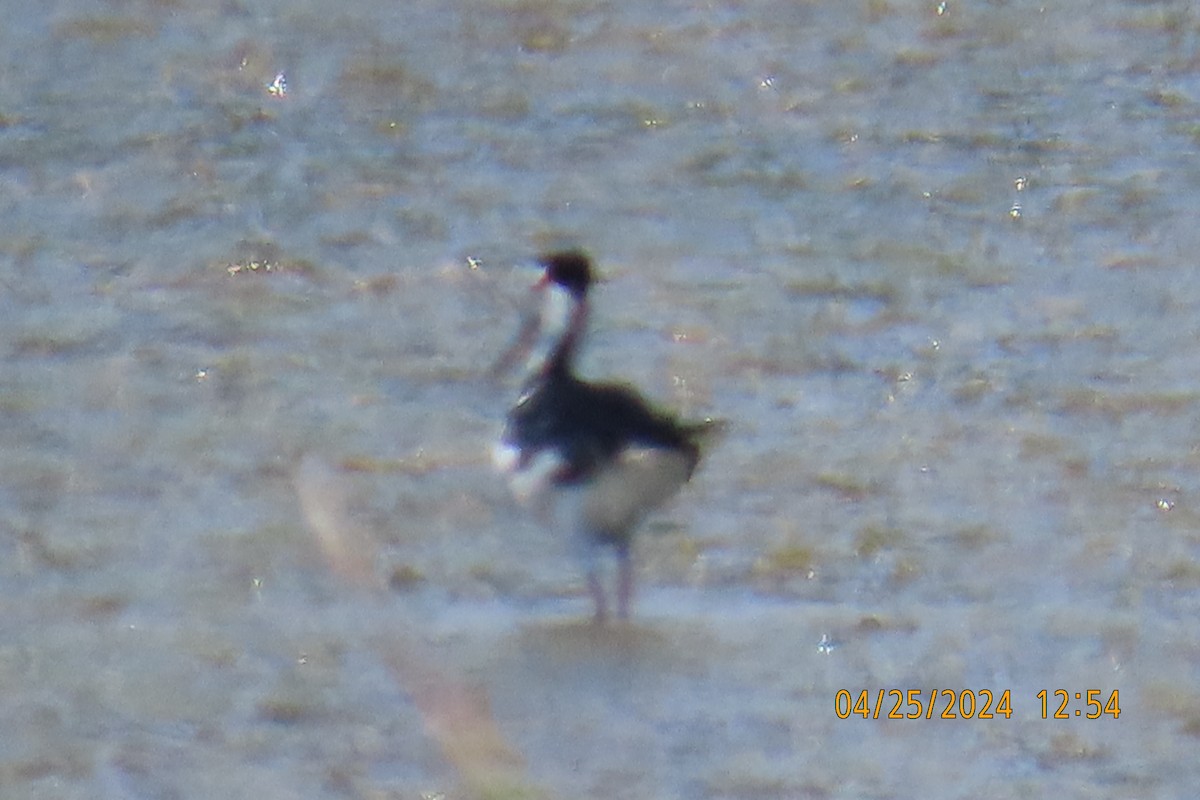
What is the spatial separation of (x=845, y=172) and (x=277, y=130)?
1.07 meters

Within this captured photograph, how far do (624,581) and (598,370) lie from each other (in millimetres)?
434

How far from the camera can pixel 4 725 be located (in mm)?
2887

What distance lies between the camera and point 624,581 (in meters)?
2.90

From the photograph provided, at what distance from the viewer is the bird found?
2693mm

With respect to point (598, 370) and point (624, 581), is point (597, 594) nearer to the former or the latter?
point (624, 581)

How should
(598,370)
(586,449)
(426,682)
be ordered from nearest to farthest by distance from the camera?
(586,449)
(426,682)
(598,370)

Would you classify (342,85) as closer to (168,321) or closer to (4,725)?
(168,321)

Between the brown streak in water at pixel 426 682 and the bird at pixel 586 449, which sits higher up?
the bird at pixel 586 449

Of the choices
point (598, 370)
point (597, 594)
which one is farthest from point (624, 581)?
point (598, 370)

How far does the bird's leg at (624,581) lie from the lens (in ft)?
9.47

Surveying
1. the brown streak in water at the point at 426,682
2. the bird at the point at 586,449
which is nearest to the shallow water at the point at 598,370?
the brown streak in water at the point at 426,682

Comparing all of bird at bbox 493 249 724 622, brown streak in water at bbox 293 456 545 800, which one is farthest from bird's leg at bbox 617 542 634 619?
brown streak in water at bbox 293 456 545 800

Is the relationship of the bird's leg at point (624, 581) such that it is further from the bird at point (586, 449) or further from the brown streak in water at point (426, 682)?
the brown streak in water at point (426, 682)

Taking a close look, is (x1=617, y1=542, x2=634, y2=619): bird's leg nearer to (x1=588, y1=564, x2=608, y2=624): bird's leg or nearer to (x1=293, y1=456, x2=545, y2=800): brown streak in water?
(x1=588, y1=564, x2=608, y2=624): bird's leg
